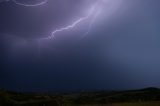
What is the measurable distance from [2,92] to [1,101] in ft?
5.43

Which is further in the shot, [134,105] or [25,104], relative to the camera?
[134,105]

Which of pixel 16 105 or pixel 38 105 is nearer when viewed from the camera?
pixel 16 105

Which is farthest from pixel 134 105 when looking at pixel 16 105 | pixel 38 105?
pixel 16 105

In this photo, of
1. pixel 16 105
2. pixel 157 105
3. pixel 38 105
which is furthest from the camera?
pixel 157 105

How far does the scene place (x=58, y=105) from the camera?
115 ft

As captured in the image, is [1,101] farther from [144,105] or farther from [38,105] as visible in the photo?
[144,105]

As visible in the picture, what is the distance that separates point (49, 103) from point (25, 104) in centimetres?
339

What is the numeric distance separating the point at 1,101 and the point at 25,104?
8.94 ft

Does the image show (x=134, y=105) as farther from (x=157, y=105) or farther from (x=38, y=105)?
(x=38, y=105)

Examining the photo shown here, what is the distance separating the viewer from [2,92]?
33.5m

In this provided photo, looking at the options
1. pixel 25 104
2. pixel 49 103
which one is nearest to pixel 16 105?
pixel 25 104

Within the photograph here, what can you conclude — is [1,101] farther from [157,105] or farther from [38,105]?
[157,105]

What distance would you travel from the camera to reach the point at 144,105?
38.7 m

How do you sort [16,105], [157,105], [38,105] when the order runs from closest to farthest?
[16,105] → [38,105] → [157,105]
